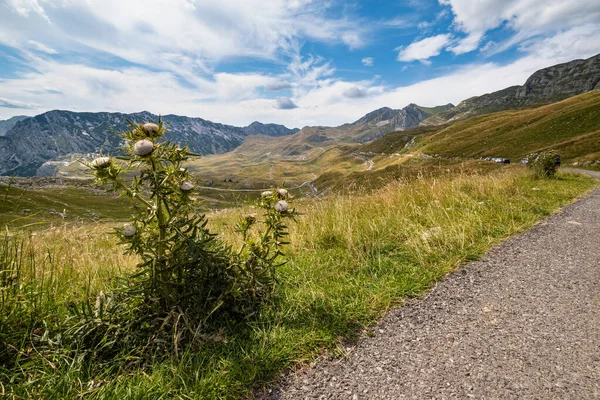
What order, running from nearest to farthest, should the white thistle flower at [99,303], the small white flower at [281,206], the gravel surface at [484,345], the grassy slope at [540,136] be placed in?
the gravel surface at [484,345] → the white thistle flower at [99,303] → the small white flower at [281,206] → the grassy slope at [540,136]

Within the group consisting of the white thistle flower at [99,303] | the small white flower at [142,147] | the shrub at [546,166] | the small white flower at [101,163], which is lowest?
the shrub at [546,166]

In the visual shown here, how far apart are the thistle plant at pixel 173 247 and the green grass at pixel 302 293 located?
1.23 feet

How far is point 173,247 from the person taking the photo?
314 centimetres

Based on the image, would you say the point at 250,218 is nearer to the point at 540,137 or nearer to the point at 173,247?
the point at 173,247

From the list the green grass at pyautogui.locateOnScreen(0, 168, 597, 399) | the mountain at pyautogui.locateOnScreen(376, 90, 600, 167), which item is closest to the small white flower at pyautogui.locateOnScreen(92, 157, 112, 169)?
the green grass at pyautogui.locateOnScreen(0, 168, 597, 399)

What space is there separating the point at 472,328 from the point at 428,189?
7.80 metres

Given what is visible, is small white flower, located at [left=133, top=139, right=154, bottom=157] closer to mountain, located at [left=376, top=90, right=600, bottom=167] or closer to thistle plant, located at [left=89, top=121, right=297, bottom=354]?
thistle plant, located at [left=89, top=121, right=297, bottom=354]

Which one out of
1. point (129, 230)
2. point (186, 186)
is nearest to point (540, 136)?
point (186, 186)

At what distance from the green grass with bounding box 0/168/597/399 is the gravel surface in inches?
11.8

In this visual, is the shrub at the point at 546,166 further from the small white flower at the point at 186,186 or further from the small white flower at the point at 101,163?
the small white flower at the point at 101,163

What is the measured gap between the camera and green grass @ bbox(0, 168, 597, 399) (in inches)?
103

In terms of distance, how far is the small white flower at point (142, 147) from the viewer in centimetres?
260

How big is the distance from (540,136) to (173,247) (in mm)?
94929

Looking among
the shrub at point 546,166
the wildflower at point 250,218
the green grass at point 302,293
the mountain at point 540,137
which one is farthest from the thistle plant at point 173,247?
the mountain at point 540,137
